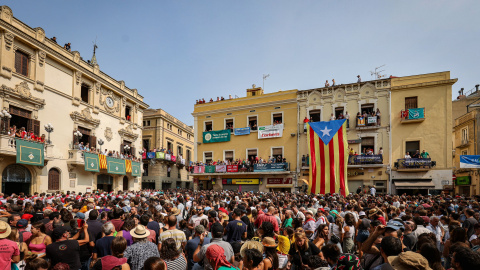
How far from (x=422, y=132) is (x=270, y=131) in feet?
41.6

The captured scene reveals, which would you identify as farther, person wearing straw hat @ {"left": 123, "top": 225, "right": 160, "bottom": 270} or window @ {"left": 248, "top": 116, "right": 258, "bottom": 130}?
window @ {"left": 248, "top": 116, "right": 258, "bottom": 130}

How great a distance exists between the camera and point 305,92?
2725 centimetres

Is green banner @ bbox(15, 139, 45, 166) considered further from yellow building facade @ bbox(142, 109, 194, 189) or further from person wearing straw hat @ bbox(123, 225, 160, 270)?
person wearing straw hat @ bbox(123, 225, 160, 270)

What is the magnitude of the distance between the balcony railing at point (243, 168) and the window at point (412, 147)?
988 cm

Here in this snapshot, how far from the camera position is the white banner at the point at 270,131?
27.9m

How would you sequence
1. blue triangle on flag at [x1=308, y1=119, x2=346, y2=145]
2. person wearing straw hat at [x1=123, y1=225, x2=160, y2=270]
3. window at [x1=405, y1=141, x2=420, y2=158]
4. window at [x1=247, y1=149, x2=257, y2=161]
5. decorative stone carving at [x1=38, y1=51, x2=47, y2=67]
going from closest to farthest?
person wearing straw hat at [x1=123, y1=225, x2=160, y2=270] → blue triangle on flag at [x1=308, y1=119, x2=346, y2=145] → decorative stone carving at [x1=38, y1=51, x2=47, y2=67] → window at [x1=405, y1=141, x2=420, y2=158] → window at [x1=247, y1=149, x2=257, y2=161]

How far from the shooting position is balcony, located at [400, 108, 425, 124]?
76.8 feet

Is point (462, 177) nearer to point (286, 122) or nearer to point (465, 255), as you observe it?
point (286, 122)

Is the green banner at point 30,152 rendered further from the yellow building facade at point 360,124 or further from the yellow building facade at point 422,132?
the yellow building facade at point 422,132

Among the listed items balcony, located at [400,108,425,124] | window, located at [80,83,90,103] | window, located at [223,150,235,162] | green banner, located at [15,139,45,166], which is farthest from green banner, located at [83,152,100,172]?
balcony, located at [400,108,425,124]

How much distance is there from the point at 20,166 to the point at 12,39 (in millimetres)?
8310

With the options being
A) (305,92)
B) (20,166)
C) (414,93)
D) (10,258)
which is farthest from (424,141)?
(20,166)

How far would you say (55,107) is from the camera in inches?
870

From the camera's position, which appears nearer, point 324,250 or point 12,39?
point 324,250
